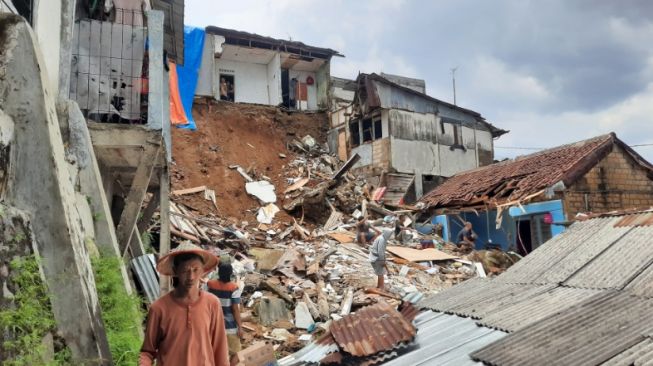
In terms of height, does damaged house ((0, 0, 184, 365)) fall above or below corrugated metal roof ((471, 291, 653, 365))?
above

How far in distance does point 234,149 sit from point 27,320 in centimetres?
2037

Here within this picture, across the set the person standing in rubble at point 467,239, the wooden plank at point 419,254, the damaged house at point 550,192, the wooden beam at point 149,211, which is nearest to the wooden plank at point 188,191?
the wooden beam at point 149,211

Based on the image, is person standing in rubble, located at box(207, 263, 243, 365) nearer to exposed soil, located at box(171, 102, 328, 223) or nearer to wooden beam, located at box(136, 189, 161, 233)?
wooden beam, located at box(136, 189, 161, 233)

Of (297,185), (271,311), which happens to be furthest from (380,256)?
(297,185)

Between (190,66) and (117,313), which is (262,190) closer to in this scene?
(190,66)

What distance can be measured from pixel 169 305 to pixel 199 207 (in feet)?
48.6

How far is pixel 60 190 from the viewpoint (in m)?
3.79

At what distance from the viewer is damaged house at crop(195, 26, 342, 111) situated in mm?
24203

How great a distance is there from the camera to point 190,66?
22234 mm

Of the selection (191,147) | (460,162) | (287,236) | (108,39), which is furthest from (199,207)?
(460,162)

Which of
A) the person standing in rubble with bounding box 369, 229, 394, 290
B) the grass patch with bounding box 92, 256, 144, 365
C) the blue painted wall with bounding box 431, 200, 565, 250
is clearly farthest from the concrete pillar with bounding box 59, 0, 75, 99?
the blue painted wall with bounding box 431, 200, 565, 250

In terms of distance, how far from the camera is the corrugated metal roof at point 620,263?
188 inches

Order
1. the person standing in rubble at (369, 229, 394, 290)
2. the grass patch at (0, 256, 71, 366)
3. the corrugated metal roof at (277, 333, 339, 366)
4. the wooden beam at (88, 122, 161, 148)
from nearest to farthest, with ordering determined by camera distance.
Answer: the grass patch at (0, 256, 71, 366)
the corrugated metal roof at (277, 333, 339, 366)
the wooden beam at (88, 122, 161, 148)
the person standing in rubble at (369, 229, 394, 290)

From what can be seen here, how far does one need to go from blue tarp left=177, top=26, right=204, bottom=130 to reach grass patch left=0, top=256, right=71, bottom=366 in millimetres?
19108
